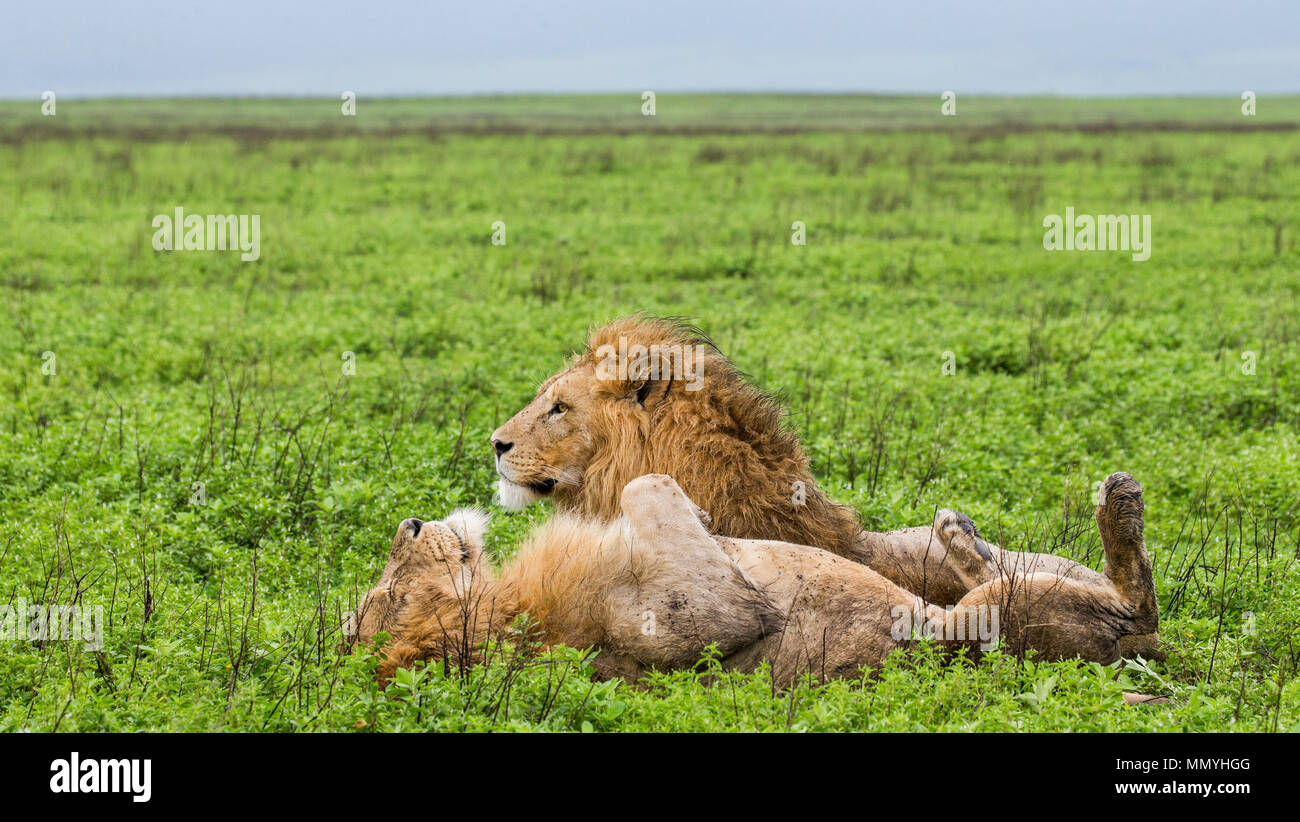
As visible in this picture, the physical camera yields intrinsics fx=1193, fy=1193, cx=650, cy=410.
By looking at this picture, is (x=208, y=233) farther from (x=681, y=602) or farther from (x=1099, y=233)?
(x=681, y=602)

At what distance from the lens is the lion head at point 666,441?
530 cm

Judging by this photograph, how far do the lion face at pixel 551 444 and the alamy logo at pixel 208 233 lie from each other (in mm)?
11666

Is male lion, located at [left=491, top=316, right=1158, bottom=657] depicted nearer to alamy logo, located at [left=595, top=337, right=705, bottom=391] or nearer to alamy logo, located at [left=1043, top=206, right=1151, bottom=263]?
alamy logo, located at [left=595, top=337, right=705, bottom=391]

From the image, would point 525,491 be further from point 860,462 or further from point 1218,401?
point 1218,401

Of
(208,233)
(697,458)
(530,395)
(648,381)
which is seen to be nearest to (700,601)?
(697,458)

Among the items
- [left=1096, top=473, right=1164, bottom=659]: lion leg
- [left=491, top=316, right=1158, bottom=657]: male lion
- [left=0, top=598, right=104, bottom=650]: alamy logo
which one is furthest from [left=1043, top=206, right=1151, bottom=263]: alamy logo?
[left=0, top=598, right=104, bottom=650]: alamy logo

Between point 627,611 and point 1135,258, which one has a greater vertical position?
point 1135,258

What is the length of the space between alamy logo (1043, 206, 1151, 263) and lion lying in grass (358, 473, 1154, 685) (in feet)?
44.7

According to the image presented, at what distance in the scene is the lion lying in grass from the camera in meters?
4.57

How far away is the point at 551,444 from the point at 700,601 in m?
1.45

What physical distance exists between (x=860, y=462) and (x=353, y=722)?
17.5 feet

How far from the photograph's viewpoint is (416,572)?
486 centimetres

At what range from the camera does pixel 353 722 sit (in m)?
4.22

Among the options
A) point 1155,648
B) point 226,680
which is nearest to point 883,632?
point 1155,648
